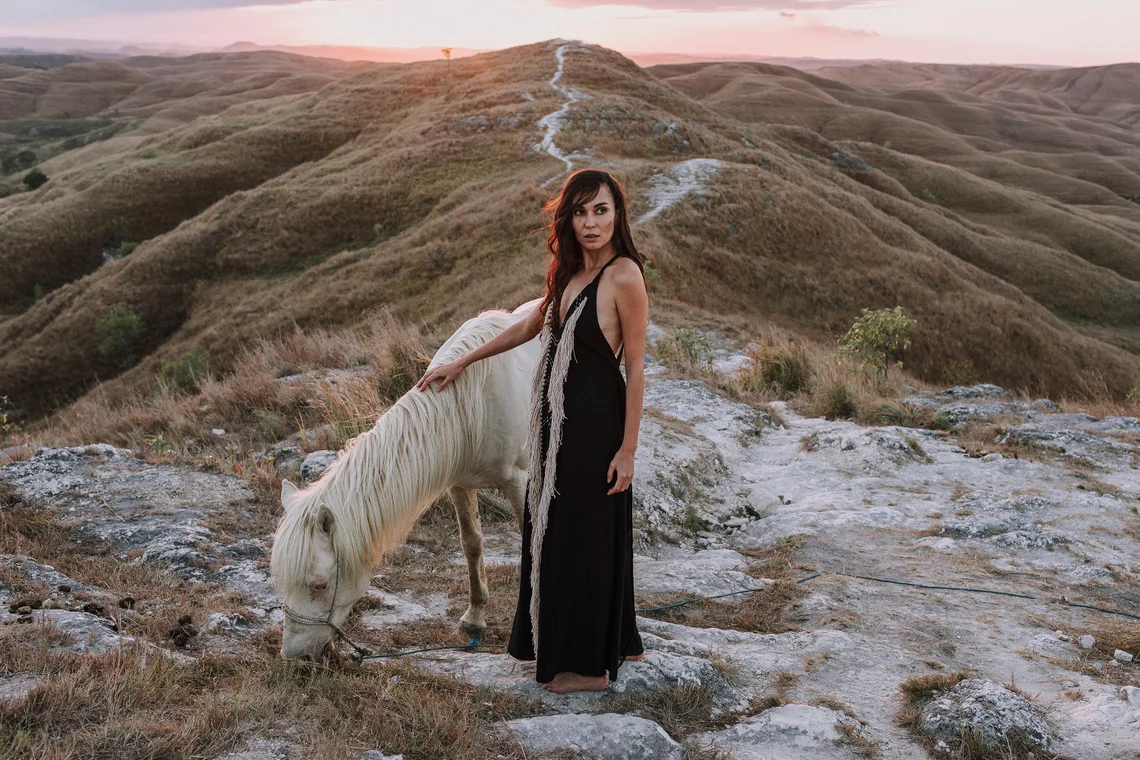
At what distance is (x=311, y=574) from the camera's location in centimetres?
329

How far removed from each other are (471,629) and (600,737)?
1565mm

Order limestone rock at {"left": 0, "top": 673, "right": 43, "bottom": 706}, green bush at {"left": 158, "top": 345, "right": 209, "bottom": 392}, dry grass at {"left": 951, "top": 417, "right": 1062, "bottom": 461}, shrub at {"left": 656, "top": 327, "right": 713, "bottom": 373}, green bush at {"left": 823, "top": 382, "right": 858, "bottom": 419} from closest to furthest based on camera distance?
limestone rock at {"left": 0, "top": 673, "right": 43, "bottom": 706} → dry grass at {"left": 951, "top": 417, "right": 1062, "bottom": 461} → green bush at {"left": 823, "top": 382, "right": 858, "bottom": 419} → shrub at {"left": 656, "top": 327, "right": 713, "bottom": 373} → green bush at {"left": 158, "top": 345, "right": 209, "bottom": 392}

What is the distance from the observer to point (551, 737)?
2.99m

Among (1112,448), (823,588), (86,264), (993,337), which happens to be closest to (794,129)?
(993,337)

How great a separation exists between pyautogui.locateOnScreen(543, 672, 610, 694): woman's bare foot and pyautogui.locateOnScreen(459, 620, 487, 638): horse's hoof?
984mm

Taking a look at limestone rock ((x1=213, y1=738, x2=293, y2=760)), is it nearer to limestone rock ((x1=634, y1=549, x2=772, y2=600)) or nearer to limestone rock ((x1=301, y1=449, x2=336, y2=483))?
limestone rock ((x1=634, y1=549, x2=772, y2=600))

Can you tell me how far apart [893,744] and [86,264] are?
46.3m

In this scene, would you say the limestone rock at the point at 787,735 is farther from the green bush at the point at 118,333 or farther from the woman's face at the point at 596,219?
the green bush at the point at 118,333

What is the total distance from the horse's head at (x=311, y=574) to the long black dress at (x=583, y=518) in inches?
36.0

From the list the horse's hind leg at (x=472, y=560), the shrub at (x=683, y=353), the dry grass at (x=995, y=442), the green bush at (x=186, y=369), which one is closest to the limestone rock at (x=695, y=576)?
the horse's hind leg at (x=472, y=560)

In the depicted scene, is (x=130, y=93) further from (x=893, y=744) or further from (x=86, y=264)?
(x=893, y=744)

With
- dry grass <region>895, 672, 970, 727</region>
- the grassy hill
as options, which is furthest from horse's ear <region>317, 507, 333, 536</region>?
the grassy hill

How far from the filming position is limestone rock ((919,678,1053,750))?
3070mm

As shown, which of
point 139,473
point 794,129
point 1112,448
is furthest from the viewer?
point 794,129
